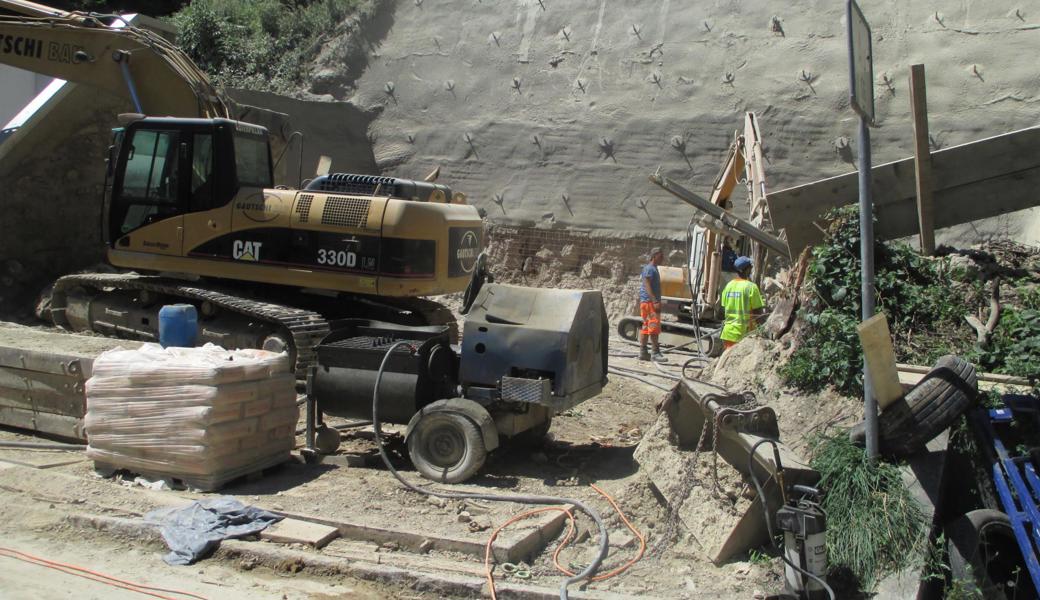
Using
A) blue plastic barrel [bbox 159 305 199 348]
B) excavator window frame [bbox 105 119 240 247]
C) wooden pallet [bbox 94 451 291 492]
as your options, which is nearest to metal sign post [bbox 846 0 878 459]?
wooden pallet [bbox 94 451 291 492]

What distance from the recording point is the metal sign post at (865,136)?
13.4ft

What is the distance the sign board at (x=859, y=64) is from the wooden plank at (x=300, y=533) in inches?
154

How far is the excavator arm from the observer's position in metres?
11.4

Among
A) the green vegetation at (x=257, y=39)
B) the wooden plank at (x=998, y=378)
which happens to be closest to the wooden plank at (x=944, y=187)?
the wooden plank at (x=998, y=378)

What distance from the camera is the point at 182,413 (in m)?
6.25

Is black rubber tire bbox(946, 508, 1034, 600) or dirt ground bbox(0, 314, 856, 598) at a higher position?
black rubber tire bbox(946, 508, 1034, 600)

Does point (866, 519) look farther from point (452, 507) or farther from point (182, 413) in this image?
point (182, 413)

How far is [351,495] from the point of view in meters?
6.41

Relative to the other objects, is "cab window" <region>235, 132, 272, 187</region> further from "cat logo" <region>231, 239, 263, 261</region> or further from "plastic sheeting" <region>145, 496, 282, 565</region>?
"plastic sheeting" <region>145, 496, 282, 565</region>

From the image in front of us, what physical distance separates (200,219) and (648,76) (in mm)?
12564

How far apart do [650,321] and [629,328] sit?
2.91 m

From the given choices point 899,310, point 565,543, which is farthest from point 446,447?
point 899,310

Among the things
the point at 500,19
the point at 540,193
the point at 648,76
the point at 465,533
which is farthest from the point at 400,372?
the point at 500,19

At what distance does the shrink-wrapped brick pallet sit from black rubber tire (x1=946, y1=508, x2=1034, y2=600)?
4.75m
